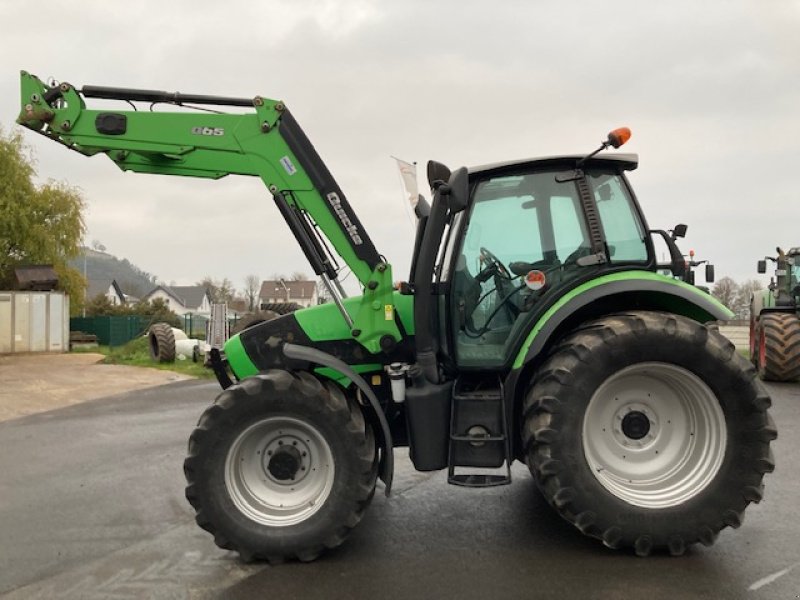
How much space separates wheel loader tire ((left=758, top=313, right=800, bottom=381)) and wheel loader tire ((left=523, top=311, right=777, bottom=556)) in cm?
922

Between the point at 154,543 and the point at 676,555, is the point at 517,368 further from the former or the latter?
the point at 154,543

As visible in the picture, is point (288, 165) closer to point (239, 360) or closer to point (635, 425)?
point (239, 360)

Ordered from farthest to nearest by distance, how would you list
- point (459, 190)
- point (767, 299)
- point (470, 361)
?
point (767, 299)
point (470, 361)
point (459, 190)

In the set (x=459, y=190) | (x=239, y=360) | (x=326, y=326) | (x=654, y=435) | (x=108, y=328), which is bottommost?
(x=108, y=328)

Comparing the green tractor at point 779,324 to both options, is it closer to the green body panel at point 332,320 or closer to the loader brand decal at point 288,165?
the green body panel at point 332,320

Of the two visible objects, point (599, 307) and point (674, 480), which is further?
point (599, 307)

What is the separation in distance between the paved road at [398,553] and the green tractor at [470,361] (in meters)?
0.21

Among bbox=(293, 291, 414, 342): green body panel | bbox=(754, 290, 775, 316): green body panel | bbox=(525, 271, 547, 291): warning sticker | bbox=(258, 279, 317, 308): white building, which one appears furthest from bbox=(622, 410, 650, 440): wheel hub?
bbox=(258, 279, 317, 308): white building

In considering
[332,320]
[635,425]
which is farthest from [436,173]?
[635,425]

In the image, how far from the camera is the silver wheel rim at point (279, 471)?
3.92m

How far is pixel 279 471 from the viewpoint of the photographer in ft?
13.1

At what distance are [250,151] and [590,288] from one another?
2.33 meters

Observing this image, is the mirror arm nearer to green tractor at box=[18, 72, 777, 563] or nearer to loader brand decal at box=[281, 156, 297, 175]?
green tractor at box=[18, 72, 777, 563]

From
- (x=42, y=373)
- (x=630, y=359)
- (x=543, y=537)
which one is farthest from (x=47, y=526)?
(x=42, y=373)
